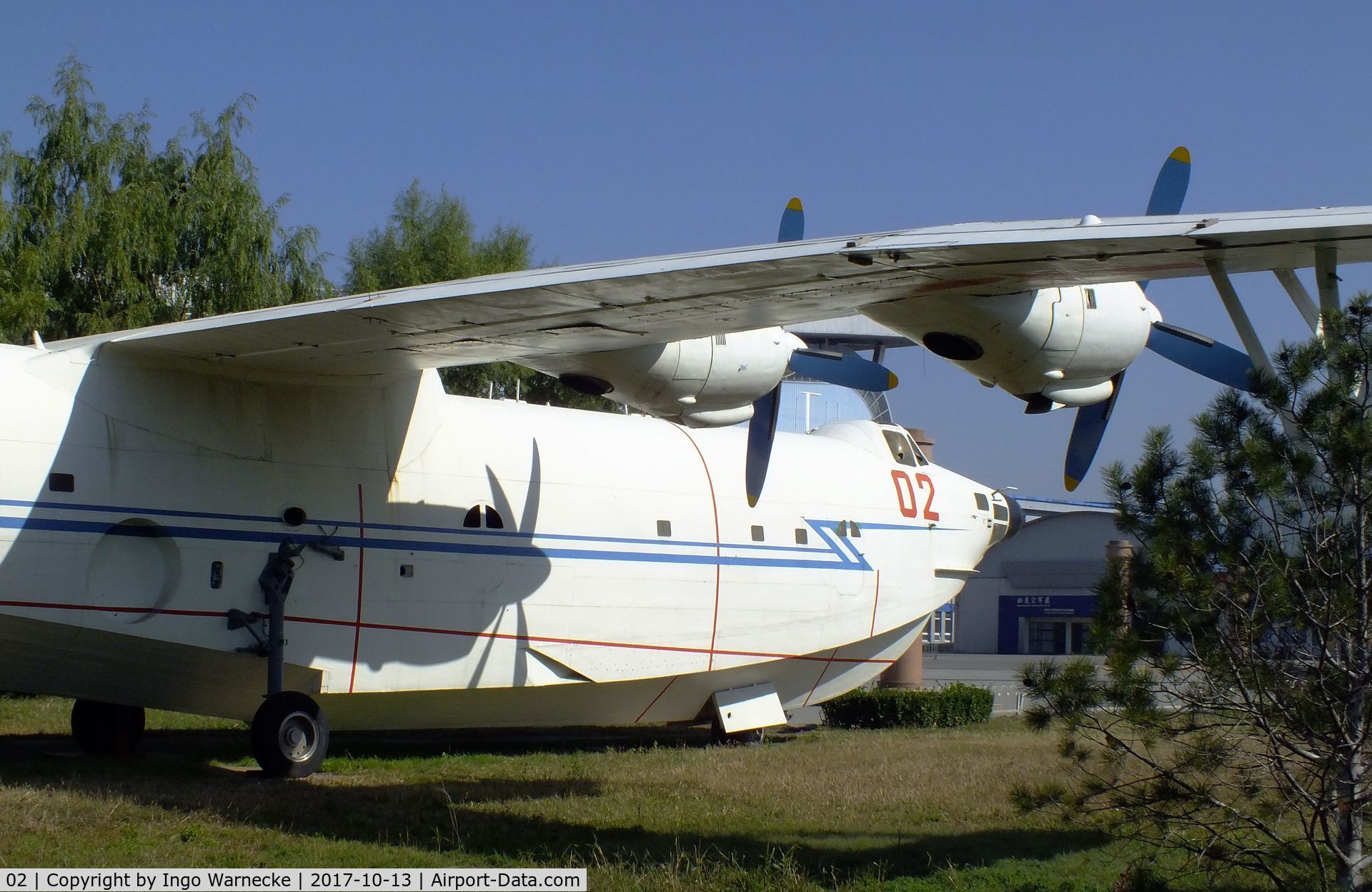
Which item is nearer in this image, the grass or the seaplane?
the grass

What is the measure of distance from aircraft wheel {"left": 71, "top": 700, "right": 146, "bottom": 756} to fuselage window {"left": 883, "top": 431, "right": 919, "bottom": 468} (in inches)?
378

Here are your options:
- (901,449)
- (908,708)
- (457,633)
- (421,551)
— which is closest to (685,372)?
→ (421,551)

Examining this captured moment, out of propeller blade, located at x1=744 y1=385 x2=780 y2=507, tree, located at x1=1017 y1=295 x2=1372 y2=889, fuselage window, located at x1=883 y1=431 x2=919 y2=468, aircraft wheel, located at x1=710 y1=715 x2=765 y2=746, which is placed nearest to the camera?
tree, located at x1=1017 y1=295 x2=1372 y2=889

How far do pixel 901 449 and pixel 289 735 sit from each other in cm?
913

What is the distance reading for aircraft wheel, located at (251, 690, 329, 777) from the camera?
10.8m

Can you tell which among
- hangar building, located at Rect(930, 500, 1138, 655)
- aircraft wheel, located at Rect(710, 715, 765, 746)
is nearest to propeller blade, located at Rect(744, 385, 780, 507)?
aircraft wheel, located at Rect(710, 715, 765, 746)

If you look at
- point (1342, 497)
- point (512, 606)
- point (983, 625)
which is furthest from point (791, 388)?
point (1342, 497)

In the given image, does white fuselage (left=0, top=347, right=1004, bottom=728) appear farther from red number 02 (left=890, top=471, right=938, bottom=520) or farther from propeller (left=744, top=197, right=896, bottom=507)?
propeller (left=744, top=197, right=896, bottom=507)

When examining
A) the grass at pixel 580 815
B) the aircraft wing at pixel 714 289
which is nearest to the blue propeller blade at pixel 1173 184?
the aircraft wing at pixel 714 289

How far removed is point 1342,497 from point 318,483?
8.15 metres

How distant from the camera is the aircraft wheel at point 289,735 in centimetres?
1080

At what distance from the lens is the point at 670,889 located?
24.1ft

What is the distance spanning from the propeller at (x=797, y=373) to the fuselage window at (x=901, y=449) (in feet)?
14.8

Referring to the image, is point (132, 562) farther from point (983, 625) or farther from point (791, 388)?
point (983, 625)
